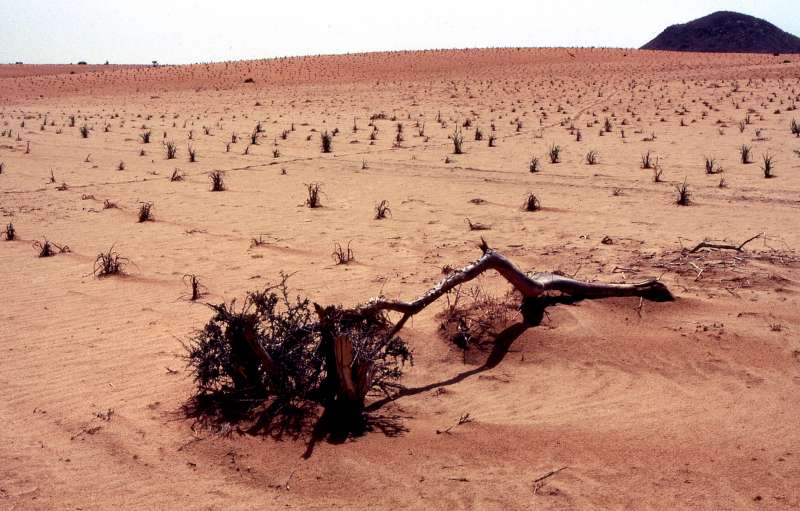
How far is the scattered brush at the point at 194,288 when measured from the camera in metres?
6.93

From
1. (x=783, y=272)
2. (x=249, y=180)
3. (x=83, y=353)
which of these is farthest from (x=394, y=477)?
(x=249, y=180)

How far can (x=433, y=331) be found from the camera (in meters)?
6.01

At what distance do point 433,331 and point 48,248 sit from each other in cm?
496

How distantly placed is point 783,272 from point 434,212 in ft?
16.0

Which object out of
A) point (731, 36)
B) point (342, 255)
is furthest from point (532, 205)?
point (731, 36)

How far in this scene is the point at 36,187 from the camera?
1366 cm

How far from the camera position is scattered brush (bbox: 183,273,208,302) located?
693cm

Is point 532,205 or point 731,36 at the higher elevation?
point 731,36

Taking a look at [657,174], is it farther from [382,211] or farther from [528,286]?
[528,286]

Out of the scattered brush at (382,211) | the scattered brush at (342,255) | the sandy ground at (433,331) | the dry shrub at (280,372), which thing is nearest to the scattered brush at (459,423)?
the sandy ground at (433,331)

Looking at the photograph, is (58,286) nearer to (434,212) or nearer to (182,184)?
(434,212)

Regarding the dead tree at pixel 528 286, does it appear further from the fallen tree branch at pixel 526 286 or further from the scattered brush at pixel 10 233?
the scattered brush at pixel 10 233

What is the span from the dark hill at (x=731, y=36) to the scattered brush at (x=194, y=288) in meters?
117

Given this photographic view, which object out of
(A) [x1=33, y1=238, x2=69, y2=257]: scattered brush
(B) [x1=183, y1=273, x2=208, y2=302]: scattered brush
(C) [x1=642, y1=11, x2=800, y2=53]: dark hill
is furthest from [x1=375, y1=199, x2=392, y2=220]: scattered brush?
(C) [x1=642, y1=11, x2=800, y2=53]: dark hill
